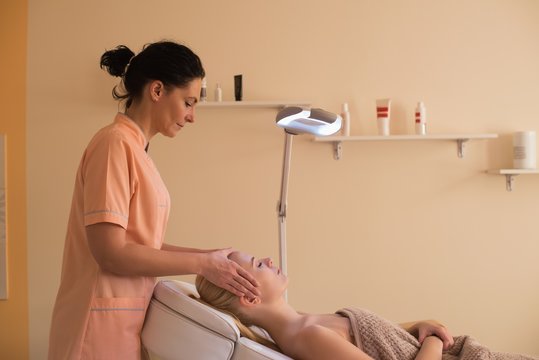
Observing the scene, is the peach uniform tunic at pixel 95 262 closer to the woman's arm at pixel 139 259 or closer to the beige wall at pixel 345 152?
Result: the woman's arm at pixel 139 259

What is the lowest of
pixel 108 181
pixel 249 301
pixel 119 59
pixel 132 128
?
pixel 249 301

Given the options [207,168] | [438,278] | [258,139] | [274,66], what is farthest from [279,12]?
[438,278]

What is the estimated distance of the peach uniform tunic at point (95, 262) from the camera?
57.0 inches

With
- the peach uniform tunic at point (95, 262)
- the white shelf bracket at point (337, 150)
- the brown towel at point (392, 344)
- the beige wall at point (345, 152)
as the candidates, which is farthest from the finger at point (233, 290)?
the white shelf bracket at point (337, 150)

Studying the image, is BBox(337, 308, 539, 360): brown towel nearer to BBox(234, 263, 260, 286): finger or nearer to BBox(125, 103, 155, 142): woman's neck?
BBox(234, 263, 260, 286): finger

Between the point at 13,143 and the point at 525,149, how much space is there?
8.03ft

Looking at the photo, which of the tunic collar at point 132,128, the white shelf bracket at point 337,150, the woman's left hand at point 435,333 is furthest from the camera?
the white shelf bracket at point 337,150

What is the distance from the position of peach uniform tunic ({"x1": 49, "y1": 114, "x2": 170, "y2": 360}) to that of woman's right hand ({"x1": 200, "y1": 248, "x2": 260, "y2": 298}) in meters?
0.19

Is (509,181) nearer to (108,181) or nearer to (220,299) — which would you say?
(220,299)

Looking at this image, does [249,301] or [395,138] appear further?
[395,138]

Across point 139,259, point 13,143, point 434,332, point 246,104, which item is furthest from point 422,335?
point 13,143

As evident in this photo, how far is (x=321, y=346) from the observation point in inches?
58.9

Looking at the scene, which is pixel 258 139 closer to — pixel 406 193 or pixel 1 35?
pixel 406 193

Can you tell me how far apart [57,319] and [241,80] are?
1617mm
